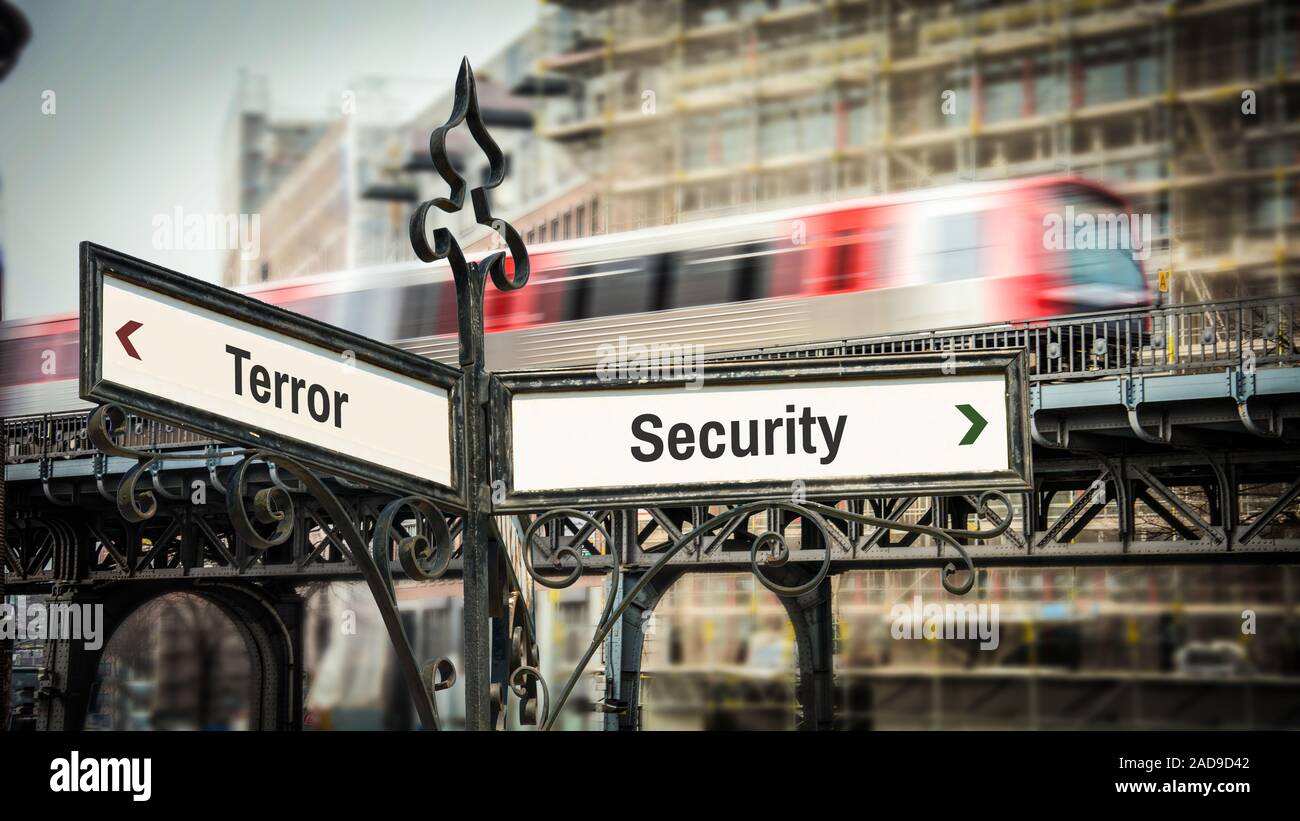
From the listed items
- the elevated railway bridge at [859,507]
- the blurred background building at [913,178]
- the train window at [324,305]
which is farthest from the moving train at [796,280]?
the blurred background building at [913,178]

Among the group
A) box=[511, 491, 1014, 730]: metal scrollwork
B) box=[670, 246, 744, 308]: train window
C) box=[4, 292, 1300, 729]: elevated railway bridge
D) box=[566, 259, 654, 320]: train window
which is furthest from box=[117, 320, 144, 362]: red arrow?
box=[566, 259, 654, 320]: train window

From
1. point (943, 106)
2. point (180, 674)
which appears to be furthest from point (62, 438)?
point (943, 106)

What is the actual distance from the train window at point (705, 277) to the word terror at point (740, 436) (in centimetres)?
2274

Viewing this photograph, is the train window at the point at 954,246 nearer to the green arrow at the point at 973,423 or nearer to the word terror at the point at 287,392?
the green arrow at the point at 973,423

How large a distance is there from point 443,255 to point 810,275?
22.5 meters

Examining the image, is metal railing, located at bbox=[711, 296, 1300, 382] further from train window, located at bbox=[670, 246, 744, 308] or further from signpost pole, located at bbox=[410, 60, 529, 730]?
signpost pole, located at bbox=[410, 60, 529, 730]

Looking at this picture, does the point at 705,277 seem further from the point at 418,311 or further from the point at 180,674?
the point at 180,674

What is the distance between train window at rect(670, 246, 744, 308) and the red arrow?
23.5 meters

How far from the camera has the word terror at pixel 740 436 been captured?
387cm

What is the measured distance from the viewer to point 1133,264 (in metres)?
25.7

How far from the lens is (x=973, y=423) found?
386 centimetres

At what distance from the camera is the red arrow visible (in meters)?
3.21
